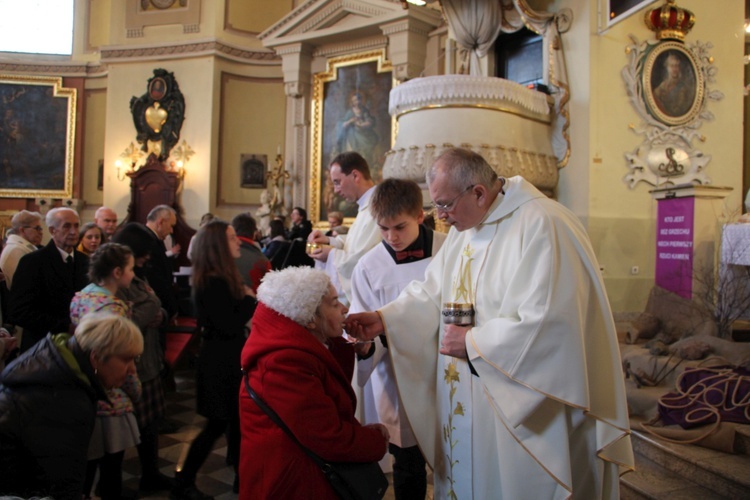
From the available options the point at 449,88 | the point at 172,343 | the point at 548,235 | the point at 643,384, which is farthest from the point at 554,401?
the point at 449,88

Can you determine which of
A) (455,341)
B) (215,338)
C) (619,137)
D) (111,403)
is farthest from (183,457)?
(619,137)

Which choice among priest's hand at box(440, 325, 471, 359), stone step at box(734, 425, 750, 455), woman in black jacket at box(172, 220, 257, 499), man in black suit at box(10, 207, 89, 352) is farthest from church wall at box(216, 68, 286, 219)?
priest's hand at box(440, 325, 471, 359)

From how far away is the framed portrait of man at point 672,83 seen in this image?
742 cm

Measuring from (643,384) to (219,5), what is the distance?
12900mm

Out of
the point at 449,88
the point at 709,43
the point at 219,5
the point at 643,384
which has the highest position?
the point at 219,5

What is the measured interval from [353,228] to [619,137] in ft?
15.7

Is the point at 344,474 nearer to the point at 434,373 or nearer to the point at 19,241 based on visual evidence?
the point at 434,373

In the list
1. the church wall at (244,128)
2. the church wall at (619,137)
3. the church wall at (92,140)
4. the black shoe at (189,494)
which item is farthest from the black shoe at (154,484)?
the church wall at (92,140)

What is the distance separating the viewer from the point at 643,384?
4.50 metres

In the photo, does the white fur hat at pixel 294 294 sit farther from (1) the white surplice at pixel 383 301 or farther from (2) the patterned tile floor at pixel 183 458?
(2) the patterned tile floor at pixel 183 458

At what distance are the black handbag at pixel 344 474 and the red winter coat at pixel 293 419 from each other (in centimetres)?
2

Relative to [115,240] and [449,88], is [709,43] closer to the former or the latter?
[449,88]

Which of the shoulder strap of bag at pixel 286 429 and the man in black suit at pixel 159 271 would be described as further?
the man in black suit at pixel 159 271

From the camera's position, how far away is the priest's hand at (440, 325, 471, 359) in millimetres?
2143
